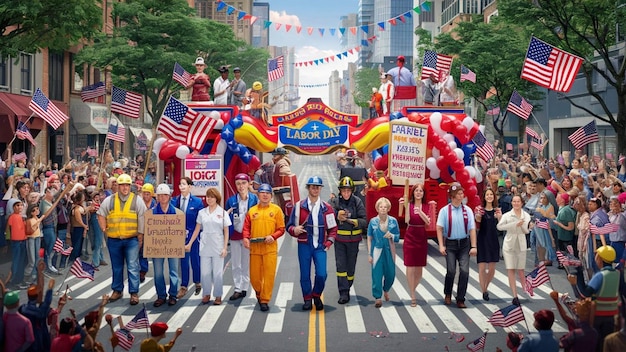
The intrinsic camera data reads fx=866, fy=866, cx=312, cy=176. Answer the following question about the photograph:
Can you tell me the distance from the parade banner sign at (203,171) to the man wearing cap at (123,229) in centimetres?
553

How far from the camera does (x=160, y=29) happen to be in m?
48.7

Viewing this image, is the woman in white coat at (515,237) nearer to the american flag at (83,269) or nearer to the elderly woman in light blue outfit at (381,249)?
the elderly woman in light blue outfit at (381,249)

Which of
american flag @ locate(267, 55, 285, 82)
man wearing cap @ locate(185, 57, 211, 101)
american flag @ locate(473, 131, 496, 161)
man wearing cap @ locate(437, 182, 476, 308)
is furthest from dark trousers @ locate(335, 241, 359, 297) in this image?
american flag @ locate(267, 55, 285, 82)

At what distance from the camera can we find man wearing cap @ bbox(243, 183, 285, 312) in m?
13.1

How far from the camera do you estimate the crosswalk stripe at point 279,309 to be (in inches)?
467

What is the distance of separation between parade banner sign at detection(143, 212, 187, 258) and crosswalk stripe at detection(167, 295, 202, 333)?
2.61 ft

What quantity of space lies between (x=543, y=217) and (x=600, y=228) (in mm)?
2638

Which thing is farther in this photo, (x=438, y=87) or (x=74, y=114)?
(x=74, y=114)

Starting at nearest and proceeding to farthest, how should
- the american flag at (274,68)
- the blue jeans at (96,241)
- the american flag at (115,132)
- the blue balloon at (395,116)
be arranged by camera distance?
the blue jeans at (96,241), the blue balloon at (395,116), the american flag at (115,132), the american flag at (274,68)

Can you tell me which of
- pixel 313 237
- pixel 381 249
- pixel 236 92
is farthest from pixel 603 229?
pixel 236 92

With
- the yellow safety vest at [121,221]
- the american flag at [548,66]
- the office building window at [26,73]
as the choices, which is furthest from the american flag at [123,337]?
the office building window at [26,73]

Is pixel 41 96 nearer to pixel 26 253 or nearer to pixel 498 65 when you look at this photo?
pixel 26 253

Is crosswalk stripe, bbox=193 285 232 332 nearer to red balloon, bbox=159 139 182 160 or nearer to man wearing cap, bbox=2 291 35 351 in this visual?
man wearing cap, bbox=2 291 35 351

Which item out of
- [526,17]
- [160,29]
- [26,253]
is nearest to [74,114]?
[160,29]
